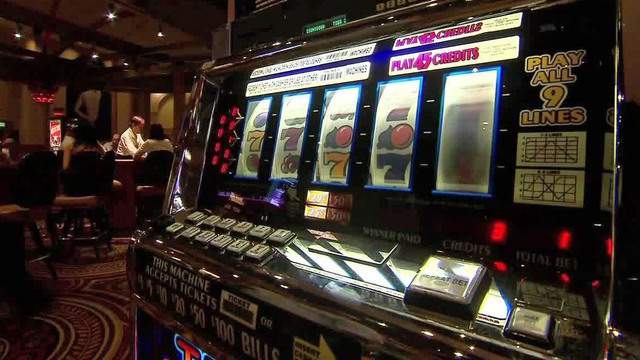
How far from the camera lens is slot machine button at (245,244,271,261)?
0.76m

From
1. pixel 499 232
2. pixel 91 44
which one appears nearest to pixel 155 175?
pixel 499 232

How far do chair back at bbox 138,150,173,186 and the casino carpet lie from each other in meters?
1.28

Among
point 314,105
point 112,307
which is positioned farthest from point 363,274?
point 112,307

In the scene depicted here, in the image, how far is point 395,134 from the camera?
850mm

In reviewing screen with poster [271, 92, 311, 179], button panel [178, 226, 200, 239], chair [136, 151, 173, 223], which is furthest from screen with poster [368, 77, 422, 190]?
chair [136, 151, 173, 223]

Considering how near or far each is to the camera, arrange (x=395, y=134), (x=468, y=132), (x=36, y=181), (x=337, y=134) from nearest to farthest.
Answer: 1. (x=468, y=132)
2. (x=395, y=134)
3. (x=337, y=134)
4. (x=36, y=181)

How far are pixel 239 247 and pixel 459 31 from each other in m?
0.61

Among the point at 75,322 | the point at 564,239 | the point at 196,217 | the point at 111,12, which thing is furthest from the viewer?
the point at 111,12

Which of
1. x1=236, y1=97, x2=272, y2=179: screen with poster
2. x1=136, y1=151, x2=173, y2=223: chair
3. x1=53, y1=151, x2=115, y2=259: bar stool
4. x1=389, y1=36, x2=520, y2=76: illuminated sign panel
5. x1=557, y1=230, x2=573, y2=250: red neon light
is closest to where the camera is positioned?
x1=557, y1=230, x2=573, y2=250: red neon light

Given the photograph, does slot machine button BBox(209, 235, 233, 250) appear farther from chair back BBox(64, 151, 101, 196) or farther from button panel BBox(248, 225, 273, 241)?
chair back BBox(64, 151, 101, 196)

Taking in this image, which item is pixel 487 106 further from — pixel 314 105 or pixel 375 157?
pixel 314 105

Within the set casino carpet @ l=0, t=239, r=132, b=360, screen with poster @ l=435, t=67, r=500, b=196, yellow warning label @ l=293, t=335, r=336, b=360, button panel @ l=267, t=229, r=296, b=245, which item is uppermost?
screen with poster @ l=435, t=67, r=500, b=196

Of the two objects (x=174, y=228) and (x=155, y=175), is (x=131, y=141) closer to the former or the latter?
(x=155, y=175)

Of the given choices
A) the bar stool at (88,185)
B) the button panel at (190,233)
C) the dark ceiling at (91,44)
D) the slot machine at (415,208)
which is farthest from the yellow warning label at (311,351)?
the dark ceiling at (91,44)
